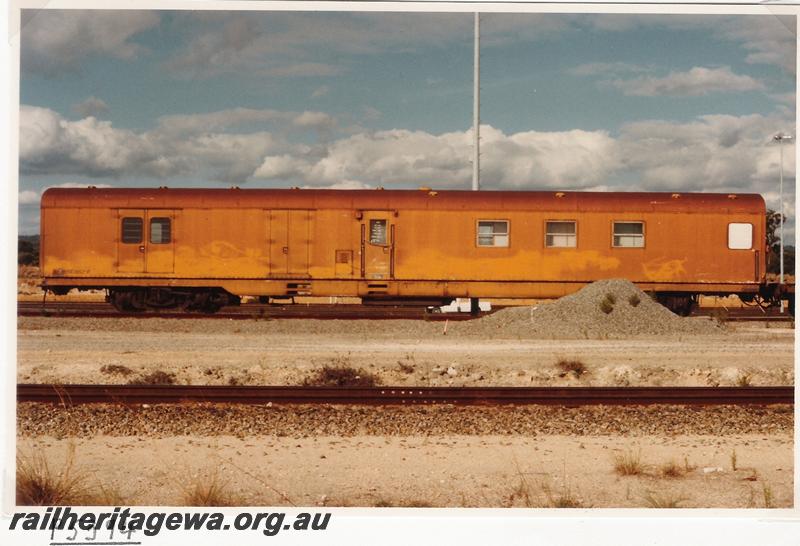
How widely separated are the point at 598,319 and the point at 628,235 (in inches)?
121

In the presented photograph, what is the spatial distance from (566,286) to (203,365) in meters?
9.91

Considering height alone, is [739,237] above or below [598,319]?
above

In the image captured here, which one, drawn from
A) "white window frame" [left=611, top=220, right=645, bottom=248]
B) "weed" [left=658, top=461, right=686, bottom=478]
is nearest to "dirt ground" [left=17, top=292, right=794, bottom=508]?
"weed" [left=658, top=461, right=686, bottom=478]

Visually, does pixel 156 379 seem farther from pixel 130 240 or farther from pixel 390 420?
pixel 130 240

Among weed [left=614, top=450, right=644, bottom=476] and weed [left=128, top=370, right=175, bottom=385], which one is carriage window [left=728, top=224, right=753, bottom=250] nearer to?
weed [left=614, top=450, right=644, bottom=476]

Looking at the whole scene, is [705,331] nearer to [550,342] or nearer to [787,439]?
[550,342]

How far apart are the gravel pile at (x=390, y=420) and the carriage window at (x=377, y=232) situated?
10.1 meters

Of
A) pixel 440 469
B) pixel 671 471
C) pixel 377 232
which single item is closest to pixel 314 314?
pixel 377 232

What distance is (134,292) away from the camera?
19.2 metres

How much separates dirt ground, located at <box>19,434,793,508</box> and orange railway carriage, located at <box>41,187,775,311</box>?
11059mm

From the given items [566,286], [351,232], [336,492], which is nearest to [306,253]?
[351,232]

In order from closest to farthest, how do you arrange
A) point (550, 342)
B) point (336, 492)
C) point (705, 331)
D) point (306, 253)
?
point (336, 492)
point (550, 342)
point (705, 331)
point (306, 253)

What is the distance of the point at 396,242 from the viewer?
18609mm

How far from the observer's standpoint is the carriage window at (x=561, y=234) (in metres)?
18.6
